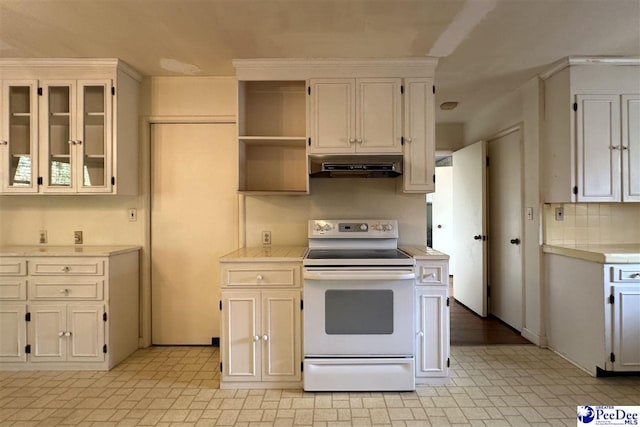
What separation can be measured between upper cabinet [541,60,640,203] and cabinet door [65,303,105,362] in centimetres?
373

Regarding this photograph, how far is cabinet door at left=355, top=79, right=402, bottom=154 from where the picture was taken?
2525 mm

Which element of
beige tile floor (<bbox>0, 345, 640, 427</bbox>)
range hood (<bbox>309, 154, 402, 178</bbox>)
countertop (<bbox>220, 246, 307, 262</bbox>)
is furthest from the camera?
range hood (<bbox>309, 154, 402, 178</bbox>)

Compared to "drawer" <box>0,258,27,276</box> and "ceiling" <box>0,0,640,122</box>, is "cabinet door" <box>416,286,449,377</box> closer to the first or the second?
"ceiling" <box>0,0,640,122</box>

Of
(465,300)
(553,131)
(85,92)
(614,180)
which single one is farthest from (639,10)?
(85,92)

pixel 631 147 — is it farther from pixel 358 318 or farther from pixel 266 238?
pixel 266 238

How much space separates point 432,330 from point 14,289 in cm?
302

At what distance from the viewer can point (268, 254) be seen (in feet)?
7.73

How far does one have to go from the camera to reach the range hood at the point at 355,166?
2.38 m

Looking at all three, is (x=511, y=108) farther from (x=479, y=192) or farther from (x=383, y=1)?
(x=383, y=1)

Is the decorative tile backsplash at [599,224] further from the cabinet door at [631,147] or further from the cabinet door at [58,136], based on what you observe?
the cabinet door at [58,136]

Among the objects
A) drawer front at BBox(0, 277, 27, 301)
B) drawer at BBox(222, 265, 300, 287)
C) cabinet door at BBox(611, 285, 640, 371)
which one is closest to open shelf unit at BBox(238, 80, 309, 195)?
drawer at BBox(222, 265, 300, 287)

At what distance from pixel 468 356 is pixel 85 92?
3.74 metres

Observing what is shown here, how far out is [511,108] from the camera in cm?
332

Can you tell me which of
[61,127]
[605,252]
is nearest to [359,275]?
[605,252]
